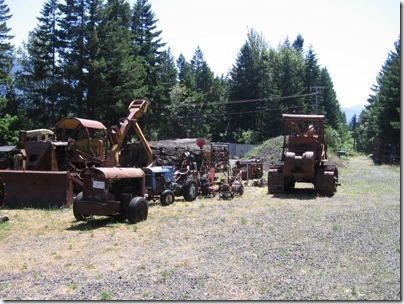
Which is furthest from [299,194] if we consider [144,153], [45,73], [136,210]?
[45,73]

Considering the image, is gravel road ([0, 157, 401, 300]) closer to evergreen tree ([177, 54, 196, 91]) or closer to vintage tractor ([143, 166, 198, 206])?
vintage tractor ([143, 166, 198, 206])

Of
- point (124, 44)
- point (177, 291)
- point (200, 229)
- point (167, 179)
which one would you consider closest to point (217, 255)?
point (177, 291)

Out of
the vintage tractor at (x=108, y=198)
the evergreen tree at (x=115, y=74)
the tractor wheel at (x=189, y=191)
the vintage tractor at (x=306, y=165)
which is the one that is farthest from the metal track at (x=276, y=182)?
the evergreen tree at (x=115, y=74)

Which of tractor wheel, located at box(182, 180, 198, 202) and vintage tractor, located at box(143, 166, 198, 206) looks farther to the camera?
tractor wheel, located at box(182, 180, 198, 202)

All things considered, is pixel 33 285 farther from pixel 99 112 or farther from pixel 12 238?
pixel 99 112

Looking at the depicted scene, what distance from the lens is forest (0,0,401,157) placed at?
31469mm

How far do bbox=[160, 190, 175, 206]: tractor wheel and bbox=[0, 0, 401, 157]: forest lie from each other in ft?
60.6

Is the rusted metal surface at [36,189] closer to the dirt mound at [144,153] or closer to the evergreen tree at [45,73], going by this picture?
the dirt mound at [144,153]

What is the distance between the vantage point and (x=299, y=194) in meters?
16.2

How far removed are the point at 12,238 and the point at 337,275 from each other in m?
6.16

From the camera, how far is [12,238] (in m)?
Result: 8.71

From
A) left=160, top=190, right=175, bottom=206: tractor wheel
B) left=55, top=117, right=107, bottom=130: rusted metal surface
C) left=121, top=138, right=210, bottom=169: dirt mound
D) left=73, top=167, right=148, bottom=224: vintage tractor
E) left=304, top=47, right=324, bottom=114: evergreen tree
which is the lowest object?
left=160, top=190, right=175, bottom=206: tractor wheel

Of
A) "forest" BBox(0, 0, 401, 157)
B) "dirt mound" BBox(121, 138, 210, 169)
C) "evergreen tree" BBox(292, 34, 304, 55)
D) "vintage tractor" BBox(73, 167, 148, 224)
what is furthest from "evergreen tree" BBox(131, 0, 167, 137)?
"evergreen tree" BBox(292, 34, 304, 55)

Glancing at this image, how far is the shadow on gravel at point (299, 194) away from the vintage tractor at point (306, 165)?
0.81 ft
